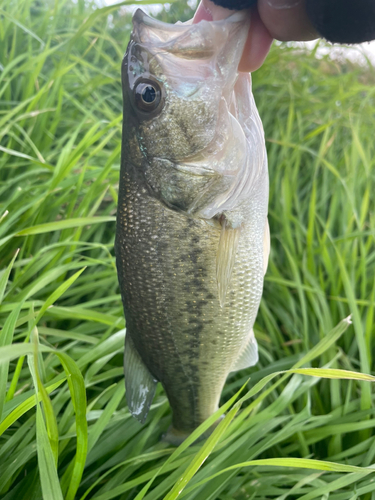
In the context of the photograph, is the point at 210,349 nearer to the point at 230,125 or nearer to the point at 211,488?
the point at 211,488

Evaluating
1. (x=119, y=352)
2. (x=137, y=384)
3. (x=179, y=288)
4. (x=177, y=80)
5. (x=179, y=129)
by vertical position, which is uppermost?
(x=177, y=80)

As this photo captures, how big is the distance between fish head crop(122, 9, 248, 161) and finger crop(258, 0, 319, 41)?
0.17ft

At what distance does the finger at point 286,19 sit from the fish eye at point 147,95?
26 cm

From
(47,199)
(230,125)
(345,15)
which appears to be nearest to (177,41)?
(230,125)

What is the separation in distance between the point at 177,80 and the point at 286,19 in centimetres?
25

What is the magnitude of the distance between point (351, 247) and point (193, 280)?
114 centimetres

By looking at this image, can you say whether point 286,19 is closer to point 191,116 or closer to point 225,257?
point 191,116

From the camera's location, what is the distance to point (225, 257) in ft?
2.78

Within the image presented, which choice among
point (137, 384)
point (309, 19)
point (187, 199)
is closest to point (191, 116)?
point (187, 199)

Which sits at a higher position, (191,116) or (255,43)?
(255,43)

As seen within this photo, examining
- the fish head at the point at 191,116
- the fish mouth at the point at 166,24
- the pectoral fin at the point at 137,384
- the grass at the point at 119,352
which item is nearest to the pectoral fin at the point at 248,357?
the grass at the point at 119,352

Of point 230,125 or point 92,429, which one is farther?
point 92,429

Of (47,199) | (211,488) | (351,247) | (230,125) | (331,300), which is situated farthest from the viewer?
(351,247)

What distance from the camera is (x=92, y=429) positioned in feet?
3.27
